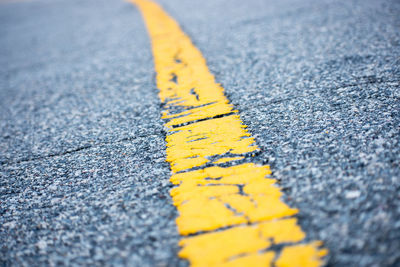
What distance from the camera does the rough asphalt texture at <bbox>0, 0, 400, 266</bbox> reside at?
951 millimetres

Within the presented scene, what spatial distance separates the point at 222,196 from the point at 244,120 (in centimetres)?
54

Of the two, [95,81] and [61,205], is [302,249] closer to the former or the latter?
[61,205]

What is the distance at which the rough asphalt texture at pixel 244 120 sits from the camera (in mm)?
951

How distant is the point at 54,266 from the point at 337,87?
4.67ft

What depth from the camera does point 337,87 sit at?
1.68 metres

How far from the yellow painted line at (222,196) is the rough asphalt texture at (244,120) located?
43 mm

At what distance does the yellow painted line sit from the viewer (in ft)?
2.86

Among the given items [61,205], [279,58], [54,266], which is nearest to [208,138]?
[61,205]

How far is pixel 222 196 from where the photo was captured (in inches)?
43.1

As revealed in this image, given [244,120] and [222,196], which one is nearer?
[222,196]

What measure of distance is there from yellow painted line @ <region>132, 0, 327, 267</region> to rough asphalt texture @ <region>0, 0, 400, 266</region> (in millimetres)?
43

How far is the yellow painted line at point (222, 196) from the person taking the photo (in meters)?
0.87

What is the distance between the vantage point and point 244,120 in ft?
5.11

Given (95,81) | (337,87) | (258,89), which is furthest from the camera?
(95,81)
